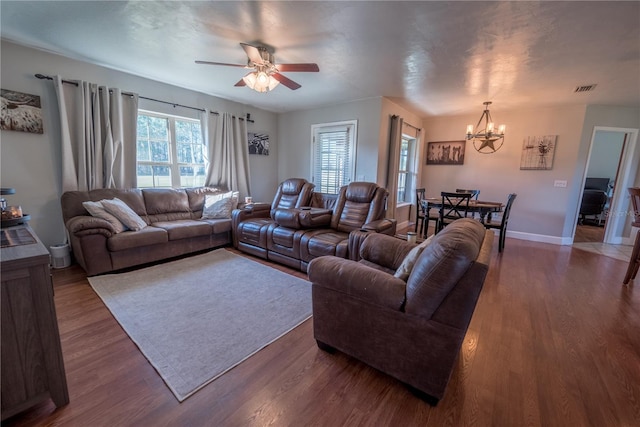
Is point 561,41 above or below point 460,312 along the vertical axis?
above

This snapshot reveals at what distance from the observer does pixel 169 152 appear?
414cm

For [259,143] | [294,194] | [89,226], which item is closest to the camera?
[89,226]

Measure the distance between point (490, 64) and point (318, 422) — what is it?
11.9ft

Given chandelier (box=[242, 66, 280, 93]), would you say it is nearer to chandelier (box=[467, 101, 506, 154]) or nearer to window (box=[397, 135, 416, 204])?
chandelier (box=[467, 101, 506, 154])

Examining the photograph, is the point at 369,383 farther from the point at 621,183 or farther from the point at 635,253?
the point at 621,183

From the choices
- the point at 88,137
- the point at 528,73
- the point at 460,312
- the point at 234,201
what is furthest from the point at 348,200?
the point at 88,137

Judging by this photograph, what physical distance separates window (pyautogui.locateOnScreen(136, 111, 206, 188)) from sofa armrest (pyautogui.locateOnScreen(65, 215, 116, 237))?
125 cm

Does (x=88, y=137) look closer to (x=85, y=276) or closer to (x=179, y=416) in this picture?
(x=85, y=276)

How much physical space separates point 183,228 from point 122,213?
68cm

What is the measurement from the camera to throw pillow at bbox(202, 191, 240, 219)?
4047mm

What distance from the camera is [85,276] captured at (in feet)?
9.26

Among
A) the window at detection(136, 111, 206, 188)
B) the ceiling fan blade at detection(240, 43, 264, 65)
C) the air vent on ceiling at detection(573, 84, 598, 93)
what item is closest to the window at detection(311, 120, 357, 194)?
the window at detection(136, 111, 206, 188)

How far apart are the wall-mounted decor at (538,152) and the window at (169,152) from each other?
5.96 metres

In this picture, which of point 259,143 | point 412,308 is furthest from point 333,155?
point 412,308
